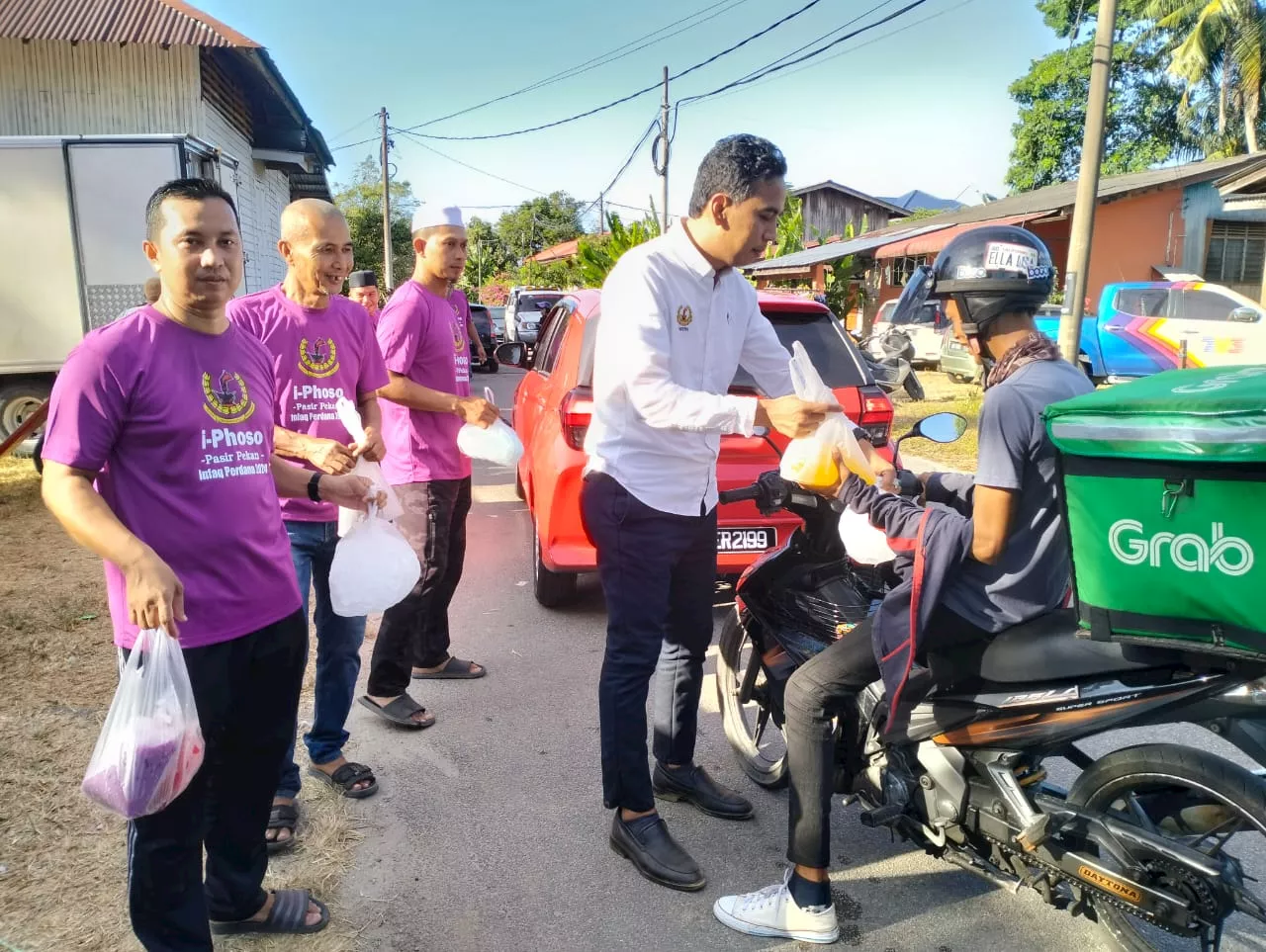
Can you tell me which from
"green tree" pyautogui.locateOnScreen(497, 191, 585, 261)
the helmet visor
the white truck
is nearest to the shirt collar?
the helmet visor

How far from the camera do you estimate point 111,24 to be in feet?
43.8

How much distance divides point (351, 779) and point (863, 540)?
78.5 inches

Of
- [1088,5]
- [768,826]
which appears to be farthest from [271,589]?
[1088,5]

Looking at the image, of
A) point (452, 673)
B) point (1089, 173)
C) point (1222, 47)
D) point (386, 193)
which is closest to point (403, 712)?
point (452, 673)

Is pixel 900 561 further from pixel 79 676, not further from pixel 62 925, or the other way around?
pixel 79 676

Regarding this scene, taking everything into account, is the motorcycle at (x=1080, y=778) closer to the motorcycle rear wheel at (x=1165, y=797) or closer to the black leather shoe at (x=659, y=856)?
the motorcycle rear wheel at (x=1165, y=797)

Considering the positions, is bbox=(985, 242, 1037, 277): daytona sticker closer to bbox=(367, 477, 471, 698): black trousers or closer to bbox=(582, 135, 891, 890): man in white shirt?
bbox=(582, 135, 891, 890): man in white shirt

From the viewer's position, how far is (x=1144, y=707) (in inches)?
79.6

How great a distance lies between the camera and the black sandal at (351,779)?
3.24 meters

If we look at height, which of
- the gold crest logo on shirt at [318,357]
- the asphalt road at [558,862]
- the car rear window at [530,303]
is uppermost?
the car rear window at [530,303]

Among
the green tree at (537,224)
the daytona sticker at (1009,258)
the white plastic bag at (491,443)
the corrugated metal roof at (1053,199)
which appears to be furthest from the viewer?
the green tree at (537,224)

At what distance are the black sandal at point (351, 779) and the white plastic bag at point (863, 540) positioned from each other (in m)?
1.91

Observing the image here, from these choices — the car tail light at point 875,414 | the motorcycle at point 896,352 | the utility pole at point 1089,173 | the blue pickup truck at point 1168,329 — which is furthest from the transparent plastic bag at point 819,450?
the blue pickup truck at point 1168,329

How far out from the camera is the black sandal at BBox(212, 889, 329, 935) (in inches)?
98.1
